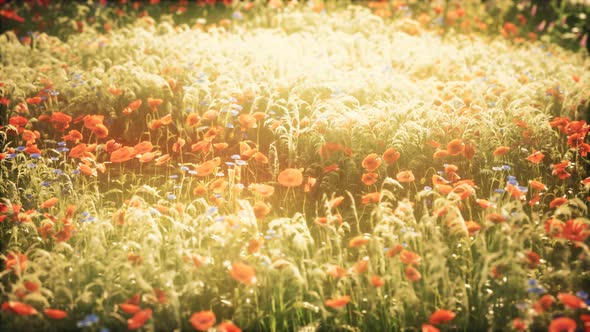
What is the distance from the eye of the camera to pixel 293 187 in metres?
3.67

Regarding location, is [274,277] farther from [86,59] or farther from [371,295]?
→ [86,59]

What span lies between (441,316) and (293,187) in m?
1.58

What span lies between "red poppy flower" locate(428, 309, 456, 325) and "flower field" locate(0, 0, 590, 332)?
10 millimetres

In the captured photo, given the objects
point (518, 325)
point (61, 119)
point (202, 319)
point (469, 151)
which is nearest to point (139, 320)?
point (202, 319)

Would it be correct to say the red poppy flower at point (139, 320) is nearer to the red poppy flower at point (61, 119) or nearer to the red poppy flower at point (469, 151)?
the red poppy flower at point (61, 119)

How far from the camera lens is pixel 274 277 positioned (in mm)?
2645

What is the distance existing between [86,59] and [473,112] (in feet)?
12.4

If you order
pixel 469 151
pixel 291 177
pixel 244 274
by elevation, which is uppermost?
pixel 469 151

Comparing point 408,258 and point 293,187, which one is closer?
point 408,258

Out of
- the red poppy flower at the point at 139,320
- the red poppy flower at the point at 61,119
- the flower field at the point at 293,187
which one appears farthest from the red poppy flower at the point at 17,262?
the red poppy flower at the point at 61,119

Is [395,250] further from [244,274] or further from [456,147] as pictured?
[456,147]

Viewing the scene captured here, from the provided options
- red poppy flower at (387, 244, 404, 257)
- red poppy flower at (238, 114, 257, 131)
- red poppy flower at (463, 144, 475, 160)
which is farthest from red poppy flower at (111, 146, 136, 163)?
red poppy flower at (463, 144, 475, 160)

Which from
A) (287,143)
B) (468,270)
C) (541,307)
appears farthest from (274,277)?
(287,143)

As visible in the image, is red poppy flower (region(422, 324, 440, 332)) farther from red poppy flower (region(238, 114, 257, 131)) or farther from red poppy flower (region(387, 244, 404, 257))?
red poppy flower (region(238, 114, 257, 131))
